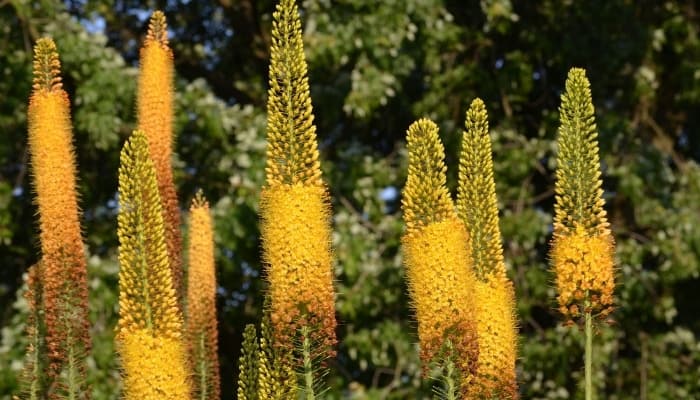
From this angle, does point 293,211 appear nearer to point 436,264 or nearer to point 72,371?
point 436,264

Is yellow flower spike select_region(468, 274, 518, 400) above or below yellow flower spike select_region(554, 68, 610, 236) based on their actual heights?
below

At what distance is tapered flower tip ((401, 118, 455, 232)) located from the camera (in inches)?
188

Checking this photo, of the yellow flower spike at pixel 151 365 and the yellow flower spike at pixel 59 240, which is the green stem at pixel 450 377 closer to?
the yellow flower spike at pixel 151 365

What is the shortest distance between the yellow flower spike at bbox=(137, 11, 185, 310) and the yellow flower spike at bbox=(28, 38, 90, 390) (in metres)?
0.41

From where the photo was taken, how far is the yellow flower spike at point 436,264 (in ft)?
15.4

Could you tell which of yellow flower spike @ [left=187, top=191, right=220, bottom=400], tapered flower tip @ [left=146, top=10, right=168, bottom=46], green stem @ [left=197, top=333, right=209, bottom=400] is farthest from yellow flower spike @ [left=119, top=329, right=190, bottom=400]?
tapered flower tip @ [left=146, top=10, right=168, bottom=46]

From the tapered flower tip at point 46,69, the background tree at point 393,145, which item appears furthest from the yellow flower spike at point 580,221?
the background tree at point 393,145

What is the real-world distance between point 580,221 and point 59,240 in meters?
2.13

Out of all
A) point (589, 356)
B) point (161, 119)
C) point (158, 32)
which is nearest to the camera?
point (589, 356)

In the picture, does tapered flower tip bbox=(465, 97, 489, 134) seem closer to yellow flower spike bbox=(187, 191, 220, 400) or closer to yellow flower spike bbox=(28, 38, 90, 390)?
yellow flower spike bbox=(187, 191, 220, 400)

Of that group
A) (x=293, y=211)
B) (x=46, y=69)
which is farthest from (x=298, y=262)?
(x=46, y=69)

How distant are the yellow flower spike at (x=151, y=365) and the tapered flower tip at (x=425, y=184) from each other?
1137 millimetres

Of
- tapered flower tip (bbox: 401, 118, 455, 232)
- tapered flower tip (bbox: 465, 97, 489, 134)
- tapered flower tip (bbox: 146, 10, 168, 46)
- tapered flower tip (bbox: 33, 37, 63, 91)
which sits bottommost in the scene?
tapered flower tip (bbox: 401, 118, 455, 232)

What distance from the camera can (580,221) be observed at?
5016mm
